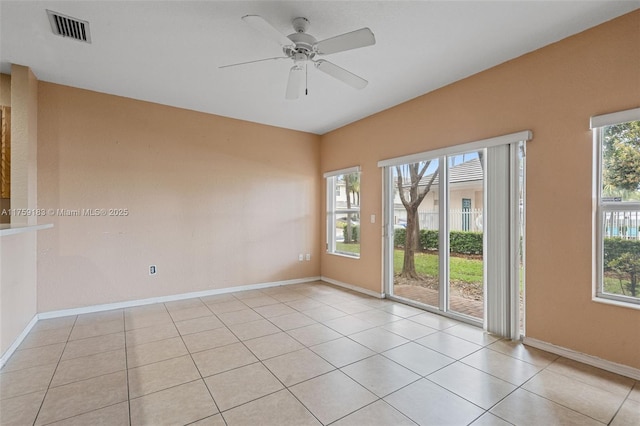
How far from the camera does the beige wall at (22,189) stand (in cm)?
282

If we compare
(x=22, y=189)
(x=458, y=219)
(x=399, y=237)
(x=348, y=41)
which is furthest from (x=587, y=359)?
(x=22, y=189)

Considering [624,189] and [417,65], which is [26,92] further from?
[624,189]

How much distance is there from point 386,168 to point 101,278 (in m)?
4.23

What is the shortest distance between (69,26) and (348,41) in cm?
238

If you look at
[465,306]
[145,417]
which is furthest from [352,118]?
[145,417]

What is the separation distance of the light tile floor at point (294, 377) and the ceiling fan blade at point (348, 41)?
252cm

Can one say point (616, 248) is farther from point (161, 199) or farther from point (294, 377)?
Answer: point (161, 199)

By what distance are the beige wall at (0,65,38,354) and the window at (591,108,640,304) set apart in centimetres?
524

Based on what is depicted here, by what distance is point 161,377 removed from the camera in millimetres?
2303

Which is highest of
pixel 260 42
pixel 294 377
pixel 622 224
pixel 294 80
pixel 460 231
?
pixel 260 42

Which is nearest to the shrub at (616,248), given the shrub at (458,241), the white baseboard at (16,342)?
the shrub at (458,241)

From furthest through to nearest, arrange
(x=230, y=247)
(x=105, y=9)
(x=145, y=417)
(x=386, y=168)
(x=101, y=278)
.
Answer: (x=230, y=247)
(x=386, y=168)
(x=101, y=278)
(x=105, y=9)
(x=145, y=417)

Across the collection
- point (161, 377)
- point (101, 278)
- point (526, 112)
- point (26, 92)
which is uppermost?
point (26, 92)

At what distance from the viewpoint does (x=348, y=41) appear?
2129mm
